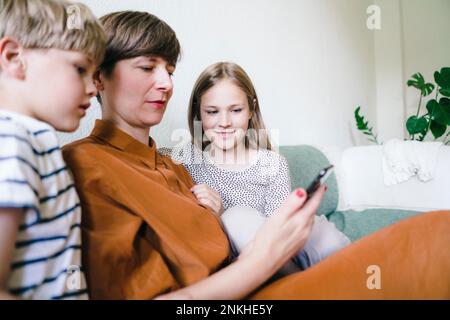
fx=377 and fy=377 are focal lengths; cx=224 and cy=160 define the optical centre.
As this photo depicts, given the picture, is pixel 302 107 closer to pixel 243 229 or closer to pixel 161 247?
pixel 243 229

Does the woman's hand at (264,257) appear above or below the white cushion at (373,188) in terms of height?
above

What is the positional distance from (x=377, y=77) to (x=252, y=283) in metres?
2.80

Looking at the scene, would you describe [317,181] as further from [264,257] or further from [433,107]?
[433,107]

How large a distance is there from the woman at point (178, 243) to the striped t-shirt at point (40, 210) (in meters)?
0.06

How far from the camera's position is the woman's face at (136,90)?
32.4 inches

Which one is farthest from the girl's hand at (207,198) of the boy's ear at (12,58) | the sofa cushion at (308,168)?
the sofa cushion at (308,168)

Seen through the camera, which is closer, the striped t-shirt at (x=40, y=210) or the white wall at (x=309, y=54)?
the striped t-shirt at (x=40, y=210)

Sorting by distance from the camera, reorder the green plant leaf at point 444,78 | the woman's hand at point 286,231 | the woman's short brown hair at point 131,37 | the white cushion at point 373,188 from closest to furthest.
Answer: the woman's hand at point 286,231, the woman's short brown hair at point 131,37, the white cushion at point 373,188, the green plant leaf at point 444,78

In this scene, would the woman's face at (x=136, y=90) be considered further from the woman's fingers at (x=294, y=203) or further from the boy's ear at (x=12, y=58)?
the woman's fingers at (x=294, y=203)

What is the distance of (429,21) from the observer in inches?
118

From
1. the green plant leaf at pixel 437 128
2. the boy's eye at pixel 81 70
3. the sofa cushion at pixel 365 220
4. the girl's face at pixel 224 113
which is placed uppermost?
the boy's eye at pixel 81 70

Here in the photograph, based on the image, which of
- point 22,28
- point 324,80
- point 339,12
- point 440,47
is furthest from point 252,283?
point 440,47

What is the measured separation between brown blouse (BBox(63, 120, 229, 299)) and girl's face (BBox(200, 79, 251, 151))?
53 cm

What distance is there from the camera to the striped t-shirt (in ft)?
1.48
